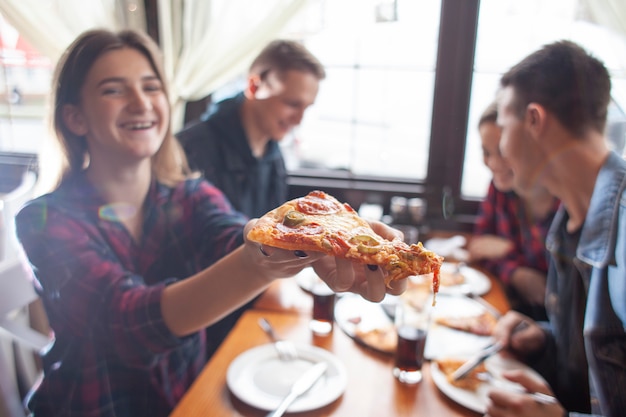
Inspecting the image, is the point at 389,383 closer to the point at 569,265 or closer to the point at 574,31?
the point at 569,265

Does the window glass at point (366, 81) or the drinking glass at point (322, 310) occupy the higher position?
the window glass at point (366, 81)

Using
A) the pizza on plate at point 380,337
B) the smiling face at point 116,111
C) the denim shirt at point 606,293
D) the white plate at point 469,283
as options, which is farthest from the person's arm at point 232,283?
the white plate at point 469,283

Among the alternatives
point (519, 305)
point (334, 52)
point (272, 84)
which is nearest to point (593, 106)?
point (334, 52)

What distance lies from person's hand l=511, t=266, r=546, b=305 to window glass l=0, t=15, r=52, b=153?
6.60ft

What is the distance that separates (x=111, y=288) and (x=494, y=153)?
3.61 ft

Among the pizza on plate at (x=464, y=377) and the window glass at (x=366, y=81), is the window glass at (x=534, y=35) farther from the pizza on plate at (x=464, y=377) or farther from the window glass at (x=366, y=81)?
the pizza on plate at (x=464, y=377)

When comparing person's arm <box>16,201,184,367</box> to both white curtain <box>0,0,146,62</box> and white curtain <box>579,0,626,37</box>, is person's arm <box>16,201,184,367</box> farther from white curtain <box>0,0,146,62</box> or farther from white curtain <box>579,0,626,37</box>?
white curtain <box>579,0,626,37</box>

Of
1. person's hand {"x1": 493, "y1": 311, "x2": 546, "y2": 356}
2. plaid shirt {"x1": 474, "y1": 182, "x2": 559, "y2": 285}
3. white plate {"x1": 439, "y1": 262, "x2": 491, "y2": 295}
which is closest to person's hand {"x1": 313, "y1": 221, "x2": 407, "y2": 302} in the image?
person's hand {"x1": 493, "y1": 311, "x2": 546, "y2": 356}

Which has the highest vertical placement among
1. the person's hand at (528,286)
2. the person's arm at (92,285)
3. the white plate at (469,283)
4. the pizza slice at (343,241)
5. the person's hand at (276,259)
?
the pizza slice at (343,241)

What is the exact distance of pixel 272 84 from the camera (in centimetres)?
190

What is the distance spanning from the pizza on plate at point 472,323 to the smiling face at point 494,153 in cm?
47

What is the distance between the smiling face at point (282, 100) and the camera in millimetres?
1639

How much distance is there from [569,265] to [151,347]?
3.71 ft

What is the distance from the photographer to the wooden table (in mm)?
1057
